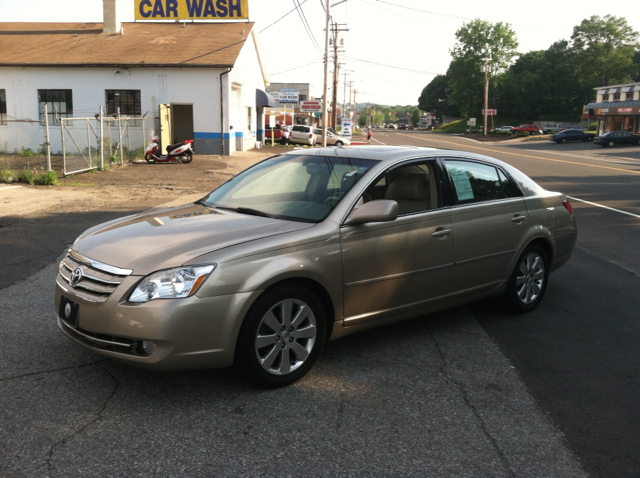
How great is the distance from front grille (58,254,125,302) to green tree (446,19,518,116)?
104291 mm

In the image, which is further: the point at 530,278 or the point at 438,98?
the point at 438,98

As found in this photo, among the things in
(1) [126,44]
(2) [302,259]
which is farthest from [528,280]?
(1) [126,44]

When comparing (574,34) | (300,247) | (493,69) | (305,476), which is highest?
(574,34)

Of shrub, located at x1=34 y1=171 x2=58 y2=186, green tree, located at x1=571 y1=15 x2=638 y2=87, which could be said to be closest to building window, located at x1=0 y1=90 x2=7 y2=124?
shrub, located at x1=34 y1=171 x2=58 y2=186

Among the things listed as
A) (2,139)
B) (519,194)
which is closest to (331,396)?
(519,194)

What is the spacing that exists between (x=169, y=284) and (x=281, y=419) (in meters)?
1.04

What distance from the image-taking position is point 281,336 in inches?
159

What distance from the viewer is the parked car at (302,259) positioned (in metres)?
3.71

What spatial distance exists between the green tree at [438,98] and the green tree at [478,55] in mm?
45430

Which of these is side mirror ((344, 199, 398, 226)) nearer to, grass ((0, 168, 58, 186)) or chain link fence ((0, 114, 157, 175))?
grass ((0, 168, 58, 186))

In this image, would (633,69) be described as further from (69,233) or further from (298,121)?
(69,233)

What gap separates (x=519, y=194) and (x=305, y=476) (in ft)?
12.6

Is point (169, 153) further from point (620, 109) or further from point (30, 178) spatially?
point (620, 109)

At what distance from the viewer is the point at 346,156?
514 cm
